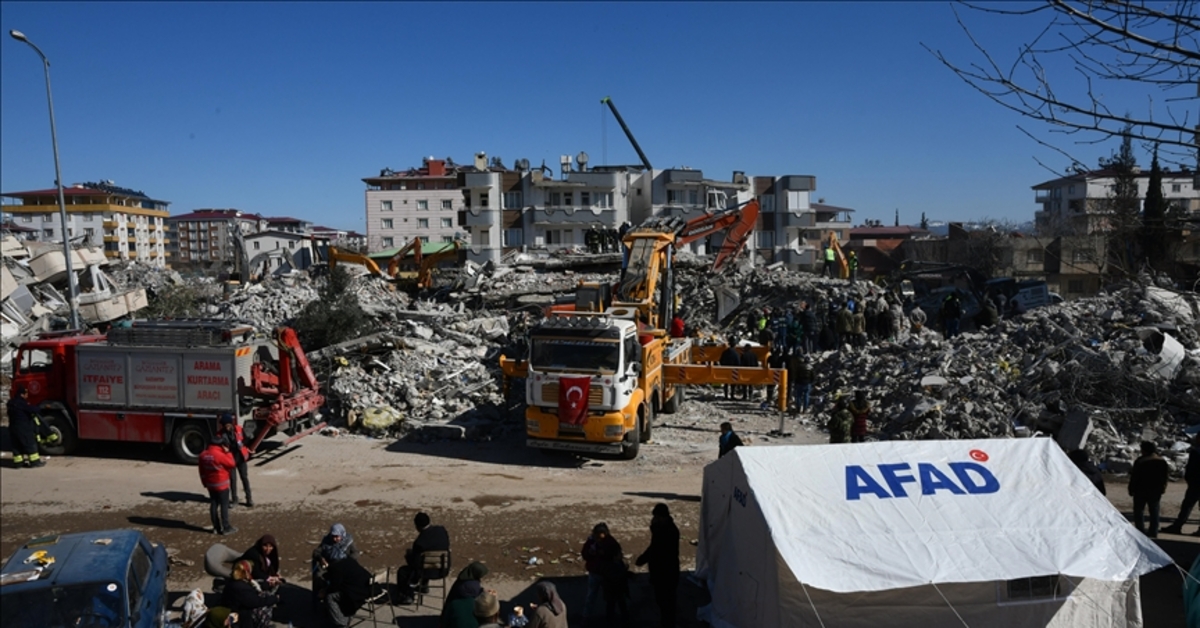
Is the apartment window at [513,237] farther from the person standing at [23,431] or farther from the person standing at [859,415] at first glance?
the person standing at [859,415]

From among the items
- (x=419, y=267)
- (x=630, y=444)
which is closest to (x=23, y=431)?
(x=630, y=444)

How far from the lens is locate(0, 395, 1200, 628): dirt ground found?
8914 mm

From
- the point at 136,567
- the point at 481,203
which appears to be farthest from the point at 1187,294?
the point at 481,203

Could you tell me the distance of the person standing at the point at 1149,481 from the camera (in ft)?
29.8

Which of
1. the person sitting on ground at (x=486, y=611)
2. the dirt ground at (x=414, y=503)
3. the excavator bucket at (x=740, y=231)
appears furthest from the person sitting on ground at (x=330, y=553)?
the excavator bucket at (x=740, y=231)

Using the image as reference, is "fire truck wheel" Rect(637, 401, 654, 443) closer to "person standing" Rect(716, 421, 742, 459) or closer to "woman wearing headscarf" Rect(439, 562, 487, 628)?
"person standing" Rect(716, 421, 742, 459)

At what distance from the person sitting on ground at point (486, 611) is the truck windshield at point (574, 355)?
22.5 feet

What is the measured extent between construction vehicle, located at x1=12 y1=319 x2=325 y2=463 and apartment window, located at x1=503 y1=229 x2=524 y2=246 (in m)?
38.8

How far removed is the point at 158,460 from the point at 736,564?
11632 mm

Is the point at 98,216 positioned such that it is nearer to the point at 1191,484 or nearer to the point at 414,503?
the point at 414,503

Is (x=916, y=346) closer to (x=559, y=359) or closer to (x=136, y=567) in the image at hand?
(x=559, y=359)

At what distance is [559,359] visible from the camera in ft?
43.7

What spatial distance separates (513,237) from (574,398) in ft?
135

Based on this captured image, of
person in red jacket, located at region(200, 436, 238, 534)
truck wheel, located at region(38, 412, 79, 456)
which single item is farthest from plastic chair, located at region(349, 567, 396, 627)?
truck wheel, located at region(38, 412, 79, 456)
